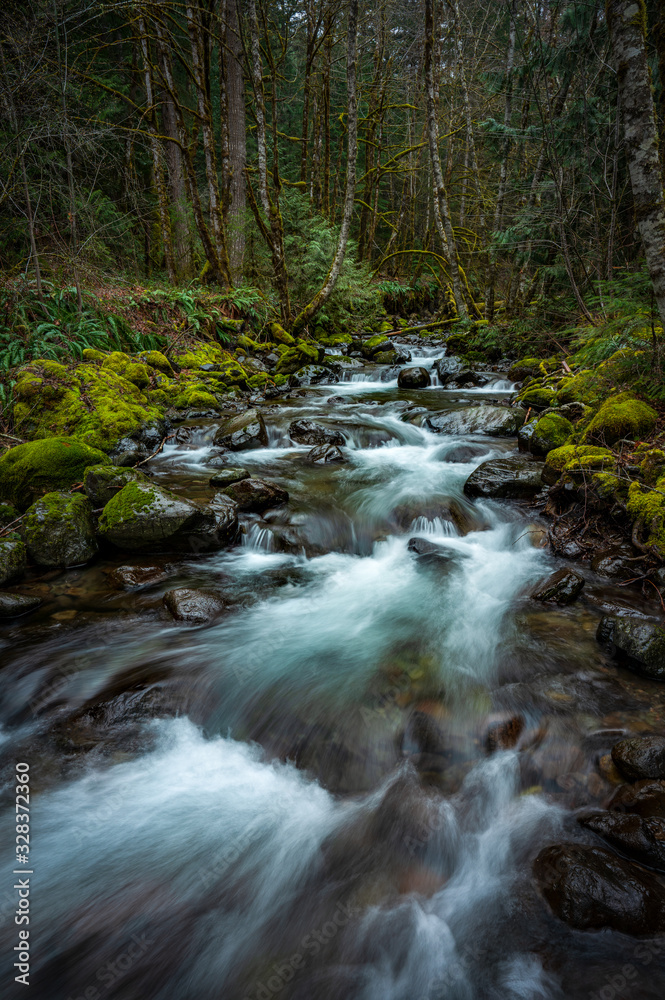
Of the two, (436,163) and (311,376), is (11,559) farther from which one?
(436,163)

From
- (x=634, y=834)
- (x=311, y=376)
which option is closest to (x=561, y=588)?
(x=634, y=834)

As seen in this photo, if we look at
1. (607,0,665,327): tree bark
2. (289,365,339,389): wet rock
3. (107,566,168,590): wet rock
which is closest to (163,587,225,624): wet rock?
(107,566,168,590): wet rock

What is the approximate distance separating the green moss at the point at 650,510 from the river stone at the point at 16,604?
18.0ft

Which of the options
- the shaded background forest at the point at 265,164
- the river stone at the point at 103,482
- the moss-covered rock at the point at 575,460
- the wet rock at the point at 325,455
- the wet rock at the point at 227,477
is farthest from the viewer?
the shaded background forest at the point at 265,164

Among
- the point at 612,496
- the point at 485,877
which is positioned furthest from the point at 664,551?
the point at 485,877

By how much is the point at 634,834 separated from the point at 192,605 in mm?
3492

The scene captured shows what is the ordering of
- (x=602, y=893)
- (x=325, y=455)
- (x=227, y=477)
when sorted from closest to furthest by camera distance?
(x=602, y=893) → (x=227, y=477) → (x=325, y=455)

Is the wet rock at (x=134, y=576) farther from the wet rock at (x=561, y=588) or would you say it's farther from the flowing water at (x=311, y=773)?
the wet rock at (x=561, y=588)

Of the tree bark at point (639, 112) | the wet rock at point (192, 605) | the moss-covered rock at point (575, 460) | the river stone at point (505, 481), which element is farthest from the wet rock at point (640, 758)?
the tree bark at point (639, 112)

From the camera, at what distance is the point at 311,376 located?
12.7 metres

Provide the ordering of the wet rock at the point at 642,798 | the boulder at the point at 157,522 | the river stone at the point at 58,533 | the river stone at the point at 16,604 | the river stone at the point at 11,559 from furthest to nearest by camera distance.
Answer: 1. the boulder at the point at 157,522
2. the river stone at the point at 58,533
3. the river stone at the point at 11,559
4. the river stone at the point at 16,604
5. the wet rock at the point at 642,798

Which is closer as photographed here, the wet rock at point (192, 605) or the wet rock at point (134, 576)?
the wet rock at point (192, 605)

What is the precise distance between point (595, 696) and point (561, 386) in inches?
266

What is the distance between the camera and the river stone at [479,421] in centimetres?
816
